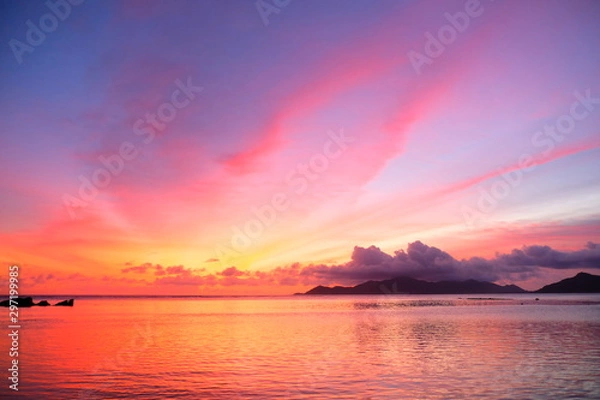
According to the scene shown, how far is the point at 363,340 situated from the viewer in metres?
65.4

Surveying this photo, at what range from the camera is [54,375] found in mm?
41500

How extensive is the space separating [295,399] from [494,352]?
1152 inches

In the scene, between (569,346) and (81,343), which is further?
(81,343)

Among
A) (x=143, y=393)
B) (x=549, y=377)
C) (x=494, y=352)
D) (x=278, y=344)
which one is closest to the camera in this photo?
(x=143, y=393)

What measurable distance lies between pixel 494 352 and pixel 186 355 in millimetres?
33496

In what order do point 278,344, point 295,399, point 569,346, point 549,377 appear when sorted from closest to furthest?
point 295,399 < point 549,377 < point 569,346 < point 278,344

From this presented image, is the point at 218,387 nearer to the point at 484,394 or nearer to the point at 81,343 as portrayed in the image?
the point at 484,394

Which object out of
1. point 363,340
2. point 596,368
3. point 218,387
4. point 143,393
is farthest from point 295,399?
point 363,340

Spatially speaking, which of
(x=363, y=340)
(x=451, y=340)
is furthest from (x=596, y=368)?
(x=363, y=340)

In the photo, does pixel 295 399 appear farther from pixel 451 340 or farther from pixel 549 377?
pixel 451 340

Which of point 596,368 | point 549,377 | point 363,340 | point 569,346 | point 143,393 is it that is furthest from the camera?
point 363,340

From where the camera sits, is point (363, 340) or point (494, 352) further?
point (363, 340)

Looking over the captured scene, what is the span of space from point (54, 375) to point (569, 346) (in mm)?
54107

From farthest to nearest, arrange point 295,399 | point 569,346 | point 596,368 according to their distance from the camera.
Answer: point 569,346
point 596,368
point 295,399
